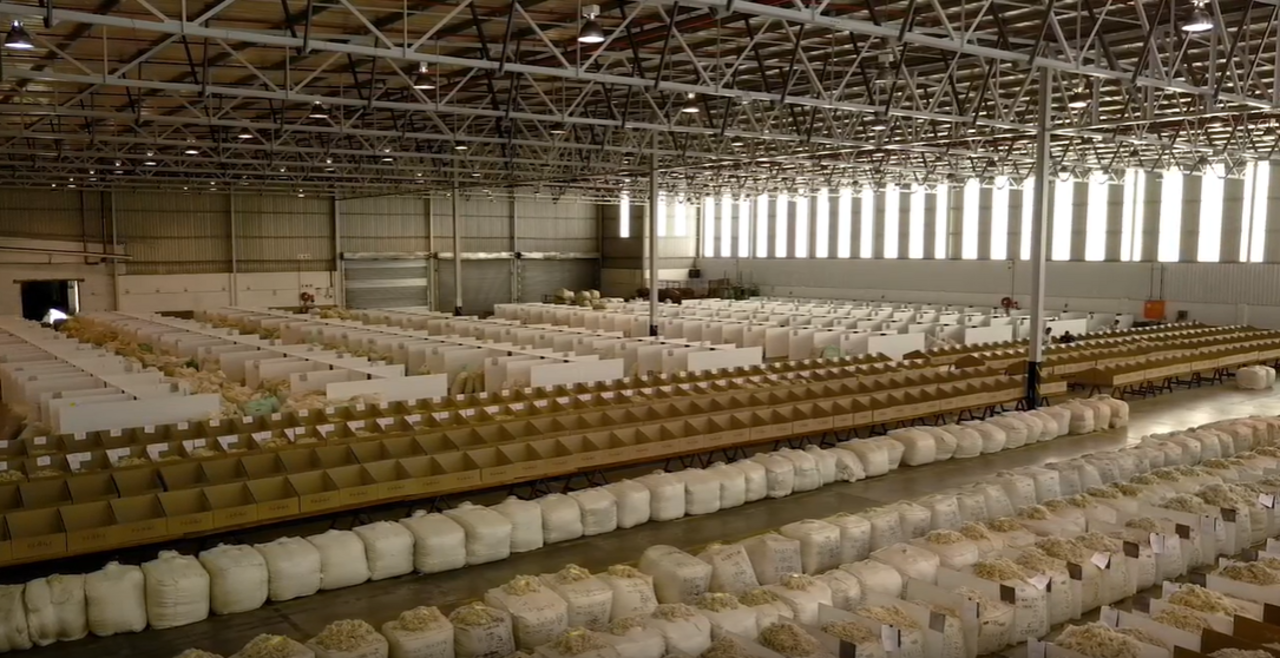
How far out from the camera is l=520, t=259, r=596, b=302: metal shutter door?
45.9 metres

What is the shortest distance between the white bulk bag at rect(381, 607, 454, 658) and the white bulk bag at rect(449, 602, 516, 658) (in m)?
0.09

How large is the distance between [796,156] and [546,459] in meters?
16.2

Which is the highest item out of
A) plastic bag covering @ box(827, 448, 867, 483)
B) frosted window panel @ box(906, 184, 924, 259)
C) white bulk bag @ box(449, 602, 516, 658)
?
frosted window panel @ box(906, 184, 924, 259)

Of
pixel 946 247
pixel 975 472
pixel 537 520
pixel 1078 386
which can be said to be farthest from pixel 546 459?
pixel 946 247

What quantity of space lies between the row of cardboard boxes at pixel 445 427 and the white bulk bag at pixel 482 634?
452cm

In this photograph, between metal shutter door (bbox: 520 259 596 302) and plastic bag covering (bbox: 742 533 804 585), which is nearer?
plastic bag covering (bbox: 742 533 804 585)

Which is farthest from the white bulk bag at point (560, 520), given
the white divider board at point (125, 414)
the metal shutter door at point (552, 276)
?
the metal shutter door at point (552, 276)

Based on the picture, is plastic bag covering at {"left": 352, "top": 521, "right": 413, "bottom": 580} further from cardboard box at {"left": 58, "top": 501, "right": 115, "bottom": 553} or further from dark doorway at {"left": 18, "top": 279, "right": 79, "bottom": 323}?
dark doorway at {"left": 18, "top": 279, "right": 79, "bottom": 323}

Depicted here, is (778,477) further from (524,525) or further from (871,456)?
(524,525)

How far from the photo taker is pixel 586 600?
21.3 ft

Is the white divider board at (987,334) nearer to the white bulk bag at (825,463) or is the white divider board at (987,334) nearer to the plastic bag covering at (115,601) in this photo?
the white bulk bag at (825,463)

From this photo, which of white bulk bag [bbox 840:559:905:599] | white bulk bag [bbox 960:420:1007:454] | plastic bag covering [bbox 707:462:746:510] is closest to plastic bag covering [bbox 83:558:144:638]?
white bulk bag [bbox 840:559:905:599]

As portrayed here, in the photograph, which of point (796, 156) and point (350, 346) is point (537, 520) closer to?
point (350, 346)

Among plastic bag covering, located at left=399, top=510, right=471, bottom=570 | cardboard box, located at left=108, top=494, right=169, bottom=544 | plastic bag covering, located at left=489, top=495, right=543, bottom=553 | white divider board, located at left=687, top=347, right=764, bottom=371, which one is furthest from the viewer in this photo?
white divider board, located at left=687, top=347, right=764, bottom=371
